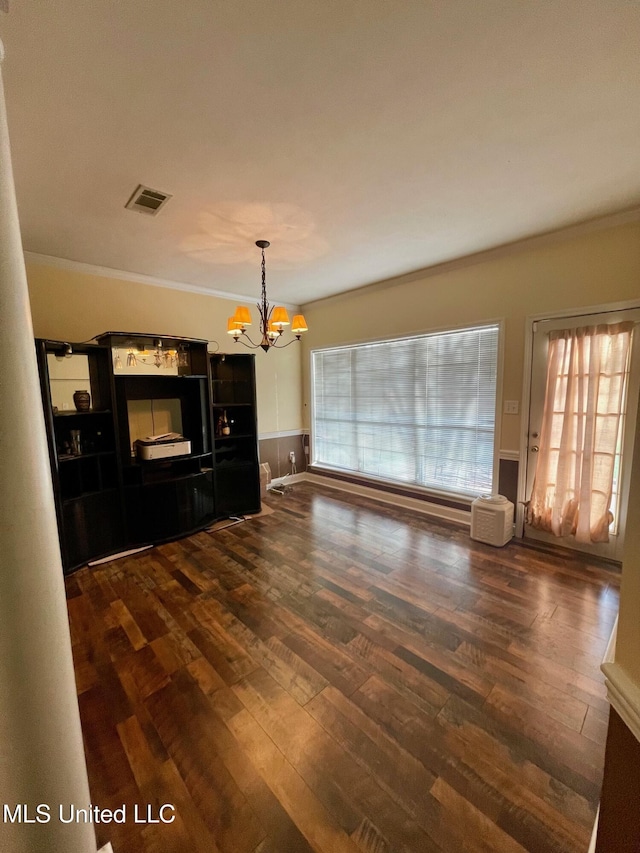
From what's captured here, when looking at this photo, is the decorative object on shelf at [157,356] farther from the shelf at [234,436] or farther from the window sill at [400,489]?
the window sill at [400,489]

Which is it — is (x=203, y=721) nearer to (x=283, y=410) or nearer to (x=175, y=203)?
(x=175, y=203)

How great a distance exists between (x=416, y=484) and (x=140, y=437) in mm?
3243

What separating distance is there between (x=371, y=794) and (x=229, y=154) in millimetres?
3028

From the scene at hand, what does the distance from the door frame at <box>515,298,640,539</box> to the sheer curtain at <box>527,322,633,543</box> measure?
13cm

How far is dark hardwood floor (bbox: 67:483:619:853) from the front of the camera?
1169 mm

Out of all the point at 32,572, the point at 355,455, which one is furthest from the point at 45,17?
the point at 355,455

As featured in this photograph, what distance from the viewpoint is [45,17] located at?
3.82ft

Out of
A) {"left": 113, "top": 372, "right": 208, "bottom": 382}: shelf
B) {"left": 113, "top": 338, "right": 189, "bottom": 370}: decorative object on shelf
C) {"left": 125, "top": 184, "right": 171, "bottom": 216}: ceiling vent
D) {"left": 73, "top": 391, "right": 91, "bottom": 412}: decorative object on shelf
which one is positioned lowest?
{"left": 73, "top": 391, "right": 91, "bottom": 412}: decorative object on shelf

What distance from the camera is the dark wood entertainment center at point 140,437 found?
9.55 ft

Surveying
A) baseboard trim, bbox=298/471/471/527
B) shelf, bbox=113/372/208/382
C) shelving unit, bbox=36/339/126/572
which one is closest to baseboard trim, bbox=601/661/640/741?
baseboard trim, bbox=298/471/471/527

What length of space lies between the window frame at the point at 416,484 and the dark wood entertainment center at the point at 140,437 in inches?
57.0

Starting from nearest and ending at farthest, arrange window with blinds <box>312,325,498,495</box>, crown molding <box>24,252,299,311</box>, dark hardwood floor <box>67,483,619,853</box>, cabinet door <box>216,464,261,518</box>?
1. dark hardwood floor <box>67,483,619,853</box>
2. crown molding <box>24,252,299,311</box>
3. window with blinds <box>312,325,498,495</box>
4. cabinet door <box>216,464,261,518</box>

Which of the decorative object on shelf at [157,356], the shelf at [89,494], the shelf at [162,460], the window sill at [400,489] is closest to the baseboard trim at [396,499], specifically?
the window sill at [400,489]

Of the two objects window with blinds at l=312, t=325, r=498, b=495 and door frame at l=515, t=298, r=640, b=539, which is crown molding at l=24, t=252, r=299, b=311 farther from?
door frame at l=515, t=298, r=640, b=539
